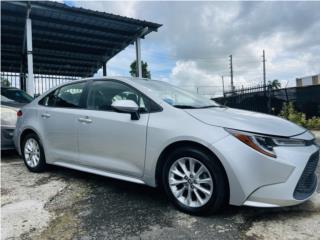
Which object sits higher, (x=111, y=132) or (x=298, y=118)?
(x=298, y=118)

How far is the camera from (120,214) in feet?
10.9

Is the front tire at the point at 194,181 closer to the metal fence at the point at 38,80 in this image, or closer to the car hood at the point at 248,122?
the car hood at the point at 248,122

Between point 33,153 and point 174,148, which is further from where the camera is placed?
point 33,153

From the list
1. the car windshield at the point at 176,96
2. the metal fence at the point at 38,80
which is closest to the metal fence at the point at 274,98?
the car windshield at the point at 176,96

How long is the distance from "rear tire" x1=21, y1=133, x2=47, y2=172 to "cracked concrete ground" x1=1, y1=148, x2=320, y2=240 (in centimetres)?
71

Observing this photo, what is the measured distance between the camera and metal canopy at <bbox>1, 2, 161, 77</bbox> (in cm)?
1261

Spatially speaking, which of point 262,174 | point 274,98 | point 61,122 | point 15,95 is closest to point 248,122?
point 262,174

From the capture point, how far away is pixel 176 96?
398 cm

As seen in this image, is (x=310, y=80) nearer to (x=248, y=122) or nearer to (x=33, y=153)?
(x=33, y=153)

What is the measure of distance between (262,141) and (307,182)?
0.66 m

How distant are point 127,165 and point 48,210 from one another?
98 cm

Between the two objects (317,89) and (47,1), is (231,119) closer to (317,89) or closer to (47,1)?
(317,89)

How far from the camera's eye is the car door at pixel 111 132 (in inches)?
142

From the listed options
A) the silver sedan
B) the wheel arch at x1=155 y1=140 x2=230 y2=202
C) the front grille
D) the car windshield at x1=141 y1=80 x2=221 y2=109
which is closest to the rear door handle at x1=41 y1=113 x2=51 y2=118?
the silver sedan
